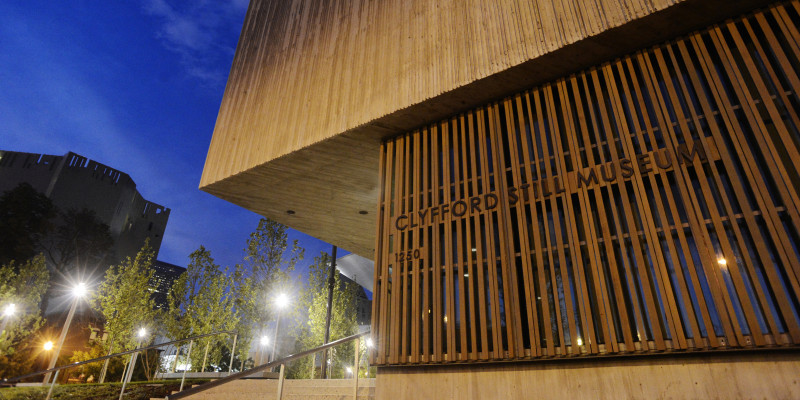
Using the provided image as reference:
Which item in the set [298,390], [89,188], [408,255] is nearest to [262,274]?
[298,390]

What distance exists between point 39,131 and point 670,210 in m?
159

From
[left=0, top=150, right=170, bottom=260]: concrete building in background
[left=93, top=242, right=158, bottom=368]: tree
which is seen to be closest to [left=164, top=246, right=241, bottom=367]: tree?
[left=93, top=242, right=158, bottom=368]: tree

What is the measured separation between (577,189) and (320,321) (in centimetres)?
1980

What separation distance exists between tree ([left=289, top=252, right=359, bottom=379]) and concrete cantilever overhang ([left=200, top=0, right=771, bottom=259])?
13.2 metres

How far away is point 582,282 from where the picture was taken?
4.24m

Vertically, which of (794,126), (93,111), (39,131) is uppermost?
(93,111)

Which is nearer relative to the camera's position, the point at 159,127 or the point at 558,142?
the point at 558,142

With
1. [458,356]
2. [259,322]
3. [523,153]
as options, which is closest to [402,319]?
[458,356]

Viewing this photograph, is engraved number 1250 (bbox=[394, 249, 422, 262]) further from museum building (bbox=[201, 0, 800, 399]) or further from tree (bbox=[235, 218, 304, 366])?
tree (bbox=[235, 218, 304, 366])

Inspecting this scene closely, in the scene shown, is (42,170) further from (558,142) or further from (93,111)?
(93,111)

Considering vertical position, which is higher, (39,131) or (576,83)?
(39,131)

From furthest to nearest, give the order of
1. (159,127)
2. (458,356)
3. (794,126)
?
(159,127), (458,356), (794,126)

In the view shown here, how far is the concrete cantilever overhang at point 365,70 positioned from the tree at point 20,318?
1576 cm

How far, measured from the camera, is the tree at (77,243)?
31484 mm
